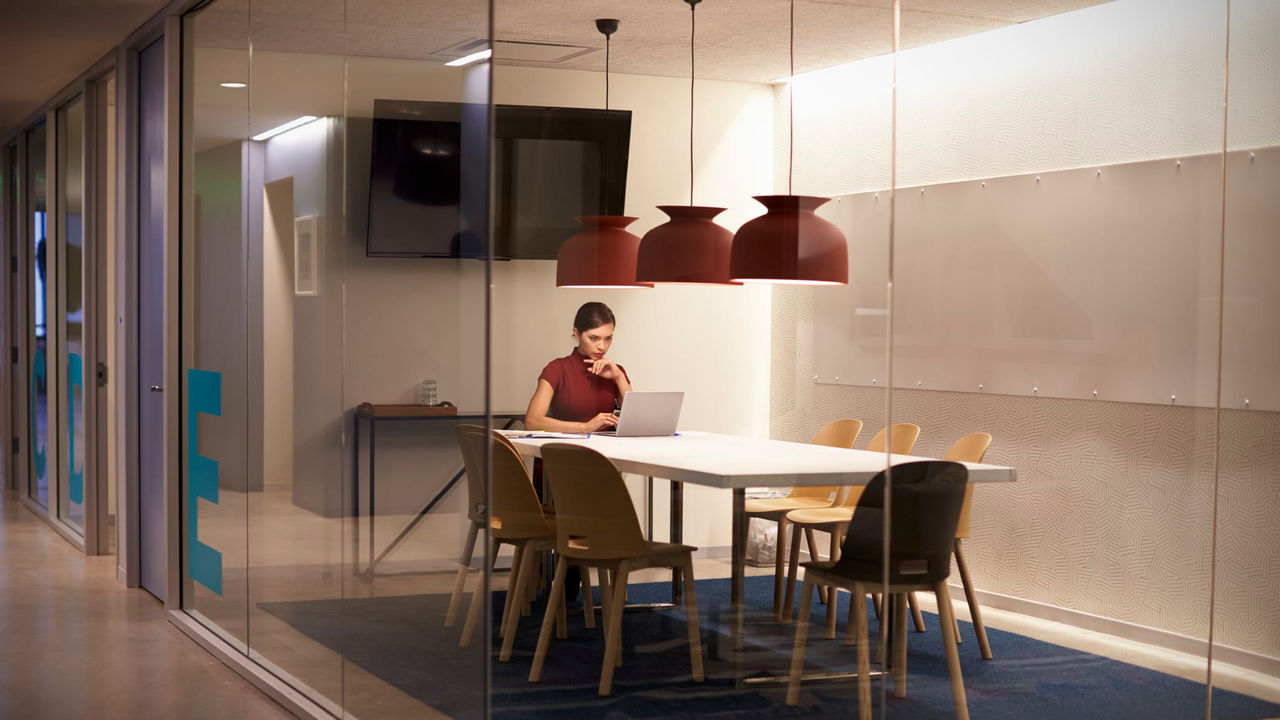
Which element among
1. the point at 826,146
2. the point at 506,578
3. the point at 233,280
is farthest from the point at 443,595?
the point at 233,280

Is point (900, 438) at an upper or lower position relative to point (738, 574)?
upper

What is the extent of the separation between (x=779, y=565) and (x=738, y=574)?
0.11 m

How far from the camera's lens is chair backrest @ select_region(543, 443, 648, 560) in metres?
3.71

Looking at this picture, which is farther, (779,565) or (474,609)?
(474,609)

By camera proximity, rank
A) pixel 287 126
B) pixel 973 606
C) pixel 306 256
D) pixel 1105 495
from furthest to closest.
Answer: pixel 287 126, pixel 306 256, pixel 1105 495, pixel 973 606

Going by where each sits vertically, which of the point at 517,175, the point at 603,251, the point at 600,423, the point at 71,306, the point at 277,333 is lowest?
the point at 600,423

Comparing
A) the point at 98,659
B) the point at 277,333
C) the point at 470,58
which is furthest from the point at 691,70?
the point at 98,659

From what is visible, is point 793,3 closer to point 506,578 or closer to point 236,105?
point 506,578

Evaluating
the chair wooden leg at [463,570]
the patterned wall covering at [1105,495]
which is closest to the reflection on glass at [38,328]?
the chair wooden leg at [463,570]

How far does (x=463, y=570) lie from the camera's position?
384 centimetres

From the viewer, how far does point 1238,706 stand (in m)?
4.42

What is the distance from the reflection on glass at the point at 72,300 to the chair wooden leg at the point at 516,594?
5.86 meters

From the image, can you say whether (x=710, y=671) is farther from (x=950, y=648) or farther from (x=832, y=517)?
(x=950, y=648)

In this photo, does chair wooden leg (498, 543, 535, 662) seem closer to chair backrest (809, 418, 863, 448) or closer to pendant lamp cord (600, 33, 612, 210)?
chair backrest (809, 418, 863, 448)
